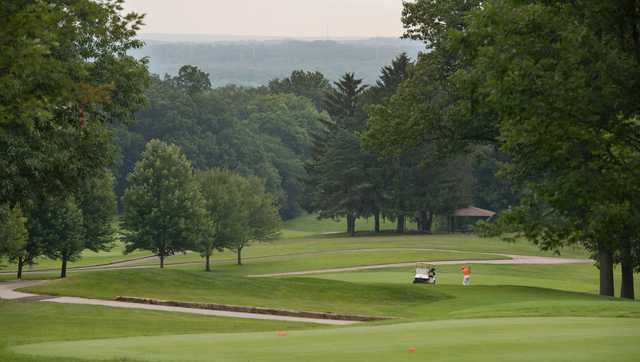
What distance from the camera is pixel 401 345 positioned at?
16.8 m

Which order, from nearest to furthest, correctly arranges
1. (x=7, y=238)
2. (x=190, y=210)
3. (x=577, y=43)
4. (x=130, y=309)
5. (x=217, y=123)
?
1. (x=577, y=43)
2. (x=130, y=309)
3. (x=7, y=238)
4. (x=190, y=210)
5. (x=217, y=123)

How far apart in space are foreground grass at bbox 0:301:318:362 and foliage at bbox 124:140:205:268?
Answer: 28.2m

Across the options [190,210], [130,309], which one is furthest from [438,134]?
[190,210]

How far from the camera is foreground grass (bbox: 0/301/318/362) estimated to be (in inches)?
990

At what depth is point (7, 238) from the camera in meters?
48.4

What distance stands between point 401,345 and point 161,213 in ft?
153

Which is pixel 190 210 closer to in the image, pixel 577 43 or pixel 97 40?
pixel 97 40

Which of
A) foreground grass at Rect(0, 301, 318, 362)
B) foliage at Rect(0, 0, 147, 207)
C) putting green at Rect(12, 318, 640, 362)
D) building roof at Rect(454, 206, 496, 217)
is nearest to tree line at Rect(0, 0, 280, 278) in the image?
foliage at Rect(0, 0, 147, 207)

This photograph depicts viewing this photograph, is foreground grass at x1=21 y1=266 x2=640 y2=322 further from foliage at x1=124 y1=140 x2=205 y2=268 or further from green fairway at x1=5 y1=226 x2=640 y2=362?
foliage at x1=124 y1=140 x2=205 y2=268

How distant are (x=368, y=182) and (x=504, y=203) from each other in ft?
49.7

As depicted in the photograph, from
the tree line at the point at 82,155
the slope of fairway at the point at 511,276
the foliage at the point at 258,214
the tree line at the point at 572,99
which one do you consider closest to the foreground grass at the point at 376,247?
the foliage at the point at 258,214

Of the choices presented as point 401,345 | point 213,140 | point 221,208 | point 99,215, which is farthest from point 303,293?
point 213,140

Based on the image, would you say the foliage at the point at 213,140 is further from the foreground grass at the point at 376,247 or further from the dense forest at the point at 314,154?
the foreground grass at the point at 376,247

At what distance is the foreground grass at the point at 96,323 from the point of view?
25141mm
